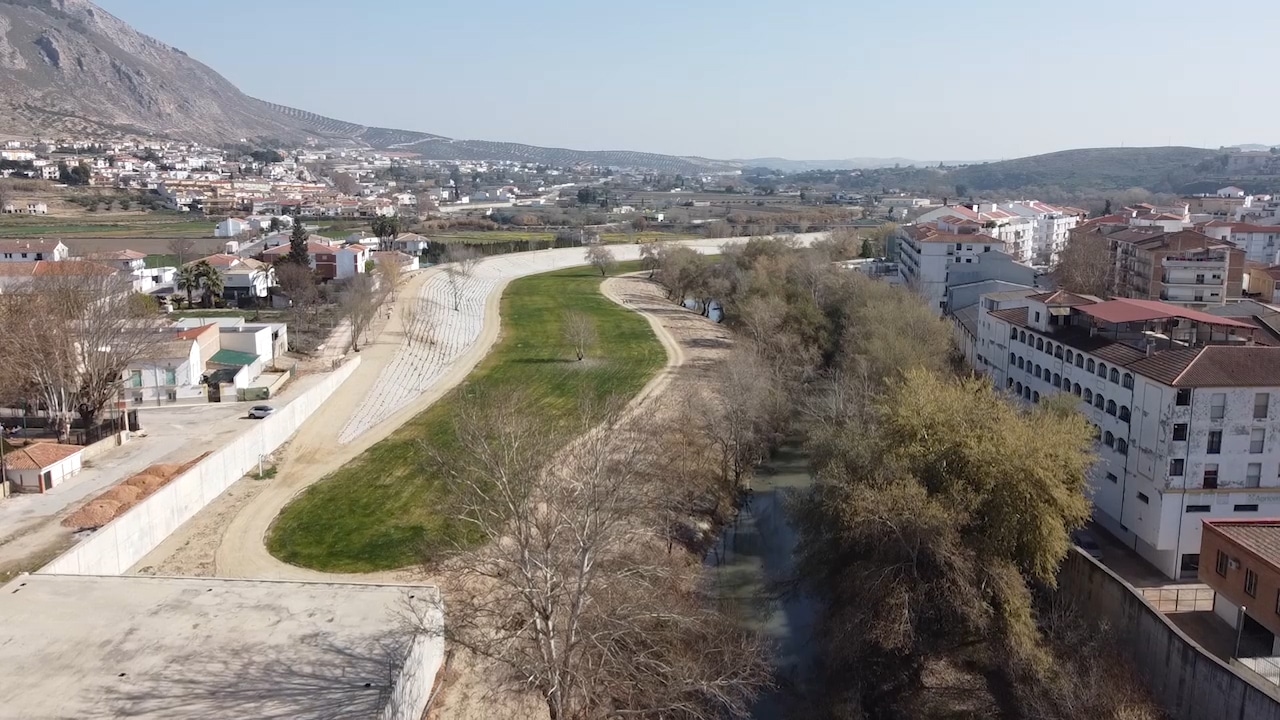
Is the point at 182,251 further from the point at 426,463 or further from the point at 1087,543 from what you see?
the point at 1087,543

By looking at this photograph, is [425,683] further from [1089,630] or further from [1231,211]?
[1231,211]

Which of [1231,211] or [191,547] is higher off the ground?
[1231,211]

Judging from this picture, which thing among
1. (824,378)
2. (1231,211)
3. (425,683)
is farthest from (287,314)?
(1231,211)

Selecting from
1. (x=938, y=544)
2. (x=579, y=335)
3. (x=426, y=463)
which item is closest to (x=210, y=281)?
(x=579, y=335)

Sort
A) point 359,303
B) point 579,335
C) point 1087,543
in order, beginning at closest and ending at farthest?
point 1087,543
point 359,303
point 579,335

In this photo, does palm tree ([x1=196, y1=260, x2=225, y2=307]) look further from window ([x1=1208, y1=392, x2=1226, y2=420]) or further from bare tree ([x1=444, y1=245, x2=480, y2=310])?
window ([x1=1208, y1=392, x2=1226, y2=420])

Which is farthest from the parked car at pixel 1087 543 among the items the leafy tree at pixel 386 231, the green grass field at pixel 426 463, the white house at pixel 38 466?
the leafy tree at pixel 386 231
